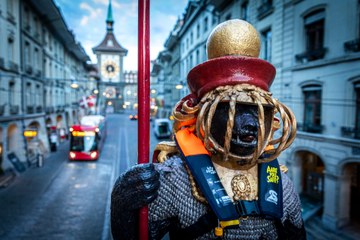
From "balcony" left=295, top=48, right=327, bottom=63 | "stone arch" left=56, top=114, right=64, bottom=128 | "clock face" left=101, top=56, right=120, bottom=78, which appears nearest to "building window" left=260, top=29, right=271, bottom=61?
"balcony" left=295, top=48, right=327, bottom=63

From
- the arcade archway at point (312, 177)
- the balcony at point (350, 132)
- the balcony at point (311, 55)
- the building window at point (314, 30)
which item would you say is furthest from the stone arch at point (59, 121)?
the balcony at point (350, 132)

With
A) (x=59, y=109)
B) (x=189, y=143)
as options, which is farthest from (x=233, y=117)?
(x=59, y=109)

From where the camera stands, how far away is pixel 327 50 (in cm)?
1062

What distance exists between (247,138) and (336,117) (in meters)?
10.2

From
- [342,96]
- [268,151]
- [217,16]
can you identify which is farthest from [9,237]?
[217,16]

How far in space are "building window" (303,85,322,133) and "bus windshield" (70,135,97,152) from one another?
43.9 feet

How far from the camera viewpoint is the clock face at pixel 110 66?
74.8 m

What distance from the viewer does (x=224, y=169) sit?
2.26 metres

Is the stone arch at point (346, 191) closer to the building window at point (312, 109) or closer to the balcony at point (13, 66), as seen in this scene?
the building window at point (312, 109)

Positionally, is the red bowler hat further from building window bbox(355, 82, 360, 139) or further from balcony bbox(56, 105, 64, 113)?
balcony bbox(56, 105, 64, 113)

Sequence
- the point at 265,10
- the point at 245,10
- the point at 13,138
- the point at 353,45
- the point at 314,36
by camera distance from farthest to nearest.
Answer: the point at 13,138 → the point at 245,10 → the point at 265,10 → the point at 314,36 → the point at 353,45

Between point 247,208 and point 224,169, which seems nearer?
point 247,208

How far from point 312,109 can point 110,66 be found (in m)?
70.1

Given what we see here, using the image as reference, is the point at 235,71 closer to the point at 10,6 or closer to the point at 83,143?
the point at 83,143
